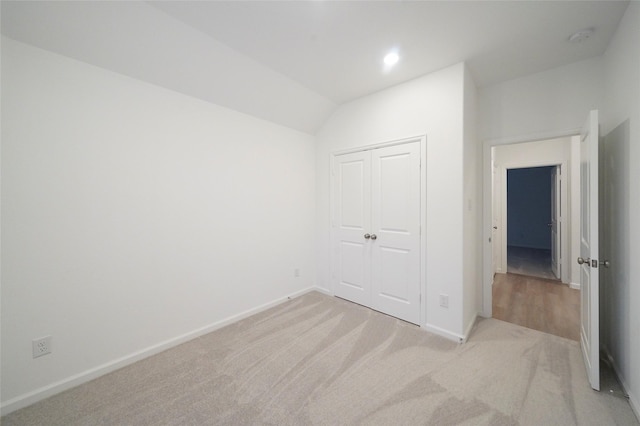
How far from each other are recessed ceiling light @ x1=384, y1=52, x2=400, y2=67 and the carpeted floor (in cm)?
272

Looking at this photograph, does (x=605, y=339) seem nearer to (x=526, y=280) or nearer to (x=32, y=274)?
(x=526, y=280)

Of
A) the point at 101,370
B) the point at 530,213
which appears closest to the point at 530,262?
the point at 530,213

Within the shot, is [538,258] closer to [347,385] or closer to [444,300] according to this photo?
[444,300]

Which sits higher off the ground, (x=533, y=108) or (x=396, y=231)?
(x=533, y=108)

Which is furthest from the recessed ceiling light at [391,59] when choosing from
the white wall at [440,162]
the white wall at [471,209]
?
the white wall at [471,209]

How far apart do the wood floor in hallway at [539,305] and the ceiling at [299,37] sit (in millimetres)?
2692

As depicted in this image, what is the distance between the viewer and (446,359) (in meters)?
2.04

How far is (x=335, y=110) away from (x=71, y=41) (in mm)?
2614

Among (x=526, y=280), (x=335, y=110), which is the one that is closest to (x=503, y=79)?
(x=335, y=110)

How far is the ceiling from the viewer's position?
1658 millimetres

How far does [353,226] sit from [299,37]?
7.05ft

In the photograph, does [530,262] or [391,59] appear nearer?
[391,59]

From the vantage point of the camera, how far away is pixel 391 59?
2.29 metres

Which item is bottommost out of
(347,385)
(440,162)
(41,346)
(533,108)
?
(347,385)
